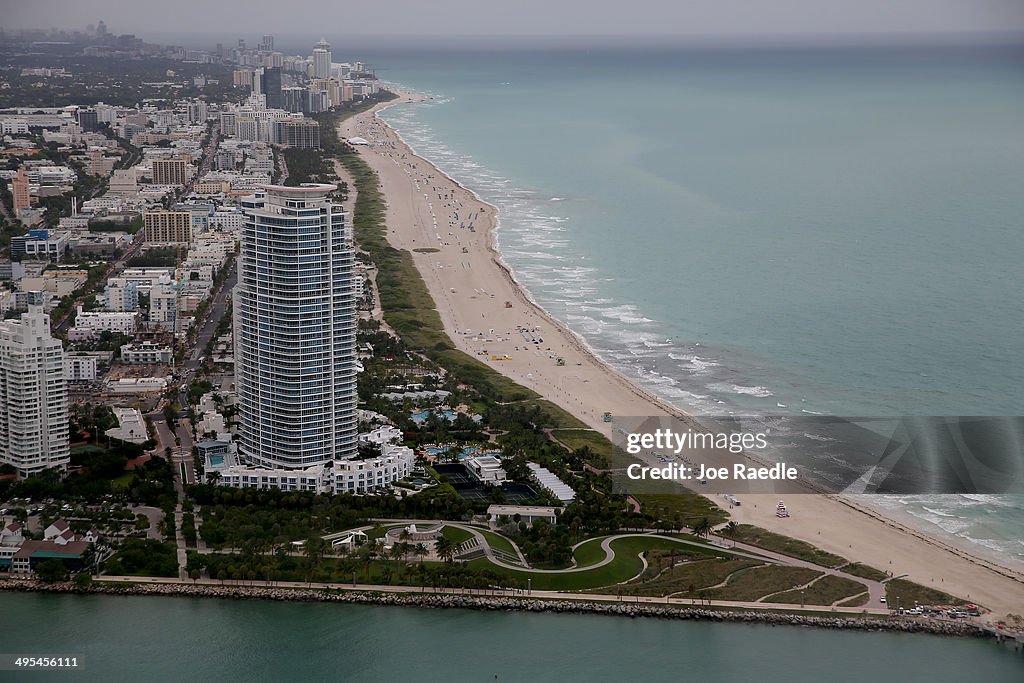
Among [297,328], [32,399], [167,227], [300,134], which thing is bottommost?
[167,227]

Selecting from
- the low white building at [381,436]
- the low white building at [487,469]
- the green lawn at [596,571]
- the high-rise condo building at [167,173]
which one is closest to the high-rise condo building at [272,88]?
the high-rise condo building at [167,173]

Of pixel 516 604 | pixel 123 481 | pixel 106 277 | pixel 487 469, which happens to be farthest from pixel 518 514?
pixel 106 277

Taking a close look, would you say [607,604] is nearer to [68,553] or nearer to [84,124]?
[68,553]

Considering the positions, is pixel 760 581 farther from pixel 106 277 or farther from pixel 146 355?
pixel 106 277

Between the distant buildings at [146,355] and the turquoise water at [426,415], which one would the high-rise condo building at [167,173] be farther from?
the turquoise water at [426,415]

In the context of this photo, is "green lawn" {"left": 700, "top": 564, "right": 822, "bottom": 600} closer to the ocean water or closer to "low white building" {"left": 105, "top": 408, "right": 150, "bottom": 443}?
the ocean water

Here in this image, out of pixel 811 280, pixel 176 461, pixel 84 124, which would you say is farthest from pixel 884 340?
pixel 84 124
